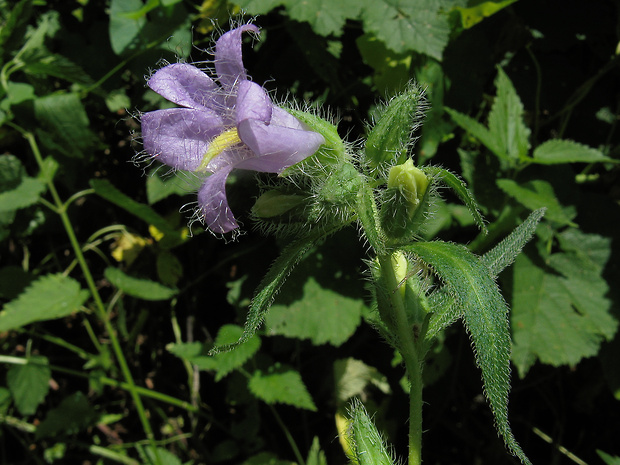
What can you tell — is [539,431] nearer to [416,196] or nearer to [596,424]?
[596,424]

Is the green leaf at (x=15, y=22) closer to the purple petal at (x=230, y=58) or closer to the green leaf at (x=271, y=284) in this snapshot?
the purple petal at (x=230, y=58)

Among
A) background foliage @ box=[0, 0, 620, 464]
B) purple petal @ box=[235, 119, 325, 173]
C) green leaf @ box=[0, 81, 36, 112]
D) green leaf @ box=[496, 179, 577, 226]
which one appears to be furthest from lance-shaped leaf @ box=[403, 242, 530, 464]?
green leaf @ box=[0, 81, 36, 112]

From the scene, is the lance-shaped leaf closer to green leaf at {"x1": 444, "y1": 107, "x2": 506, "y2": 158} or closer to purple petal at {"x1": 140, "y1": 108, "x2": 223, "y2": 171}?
purple petal at {"x1": 140, "y1": 108, "x2": 223, "y2": 171}

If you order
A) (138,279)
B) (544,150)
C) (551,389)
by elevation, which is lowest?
(551,389)

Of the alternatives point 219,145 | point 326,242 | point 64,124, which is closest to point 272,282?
point 219,145

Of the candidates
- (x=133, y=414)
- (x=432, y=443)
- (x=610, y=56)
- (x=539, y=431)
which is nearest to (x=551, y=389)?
(x=539, y=431)

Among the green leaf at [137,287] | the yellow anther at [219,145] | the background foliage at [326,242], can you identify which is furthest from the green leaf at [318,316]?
the yellow anther at [219,145]
